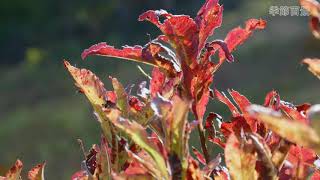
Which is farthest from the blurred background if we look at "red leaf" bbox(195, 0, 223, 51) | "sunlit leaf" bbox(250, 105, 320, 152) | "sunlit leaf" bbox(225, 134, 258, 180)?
"sunlit leaf" bbox(250, 105, 320, 152)

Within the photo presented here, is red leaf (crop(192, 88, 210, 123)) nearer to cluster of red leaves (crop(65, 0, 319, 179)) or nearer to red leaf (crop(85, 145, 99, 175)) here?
cluster of red leaves (crop(65, 0, 319, 179))

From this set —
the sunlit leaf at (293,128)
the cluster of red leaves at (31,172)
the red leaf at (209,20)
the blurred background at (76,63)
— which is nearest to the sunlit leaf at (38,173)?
the cluster of red leaves at (31,172)

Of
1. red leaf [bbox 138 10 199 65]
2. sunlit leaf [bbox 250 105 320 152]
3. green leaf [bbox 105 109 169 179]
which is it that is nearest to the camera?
sunlit leaf [bbox 250 105 320 152]

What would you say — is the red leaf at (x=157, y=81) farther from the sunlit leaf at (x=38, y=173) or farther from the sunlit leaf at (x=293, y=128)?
the sunlit leaf at (x=293, y=128)

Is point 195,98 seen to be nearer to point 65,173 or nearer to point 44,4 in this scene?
point 65,173

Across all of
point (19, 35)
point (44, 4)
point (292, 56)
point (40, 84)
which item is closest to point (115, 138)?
point (292, 56)

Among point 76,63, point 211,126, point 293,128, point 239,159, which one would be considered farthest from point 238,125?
point 76,63

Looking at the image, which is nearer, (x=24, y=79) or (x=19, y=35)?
(x=24, y=79)

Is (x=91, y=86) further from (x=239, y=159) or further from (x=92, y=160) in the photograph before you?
(x=239, y=159)
